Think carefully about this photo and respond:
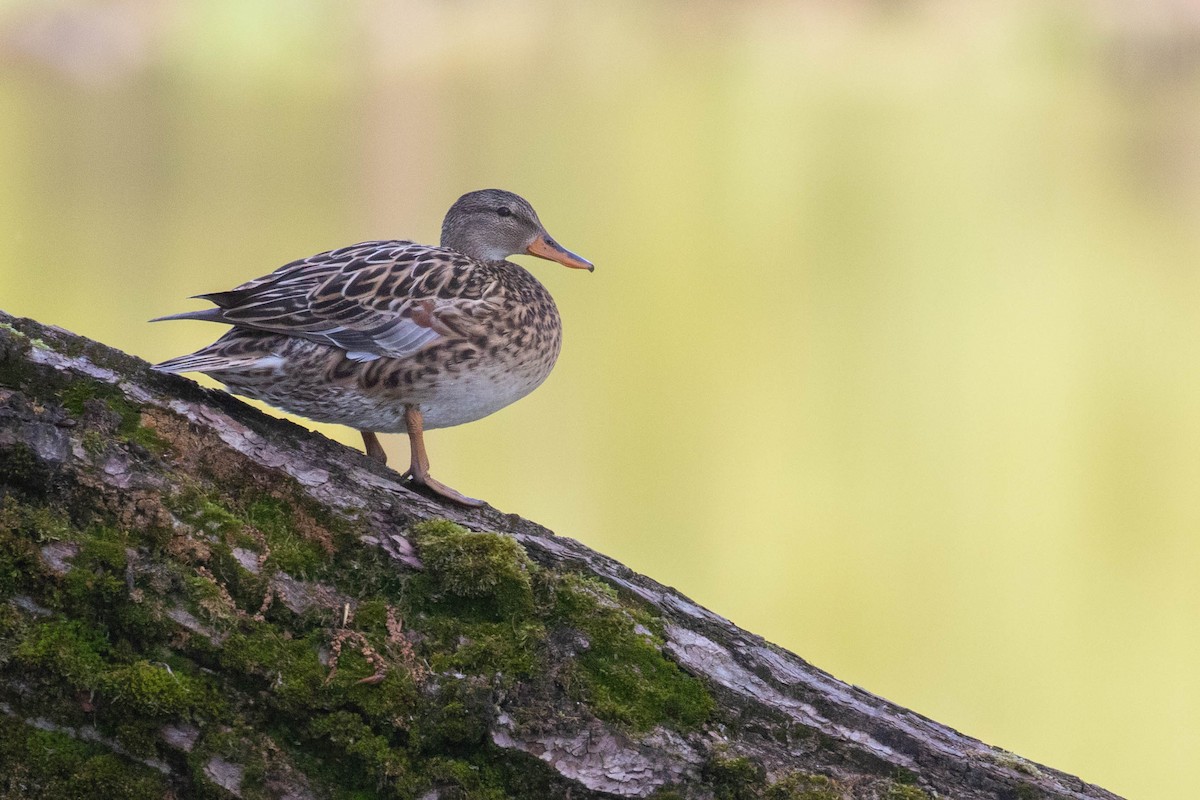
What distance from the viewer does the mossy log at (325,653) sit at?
1.99 metres

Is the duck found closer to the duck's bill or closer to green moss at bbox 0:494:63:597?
the duck's bill

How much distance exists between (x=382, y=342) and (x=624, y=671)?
124 centimetres

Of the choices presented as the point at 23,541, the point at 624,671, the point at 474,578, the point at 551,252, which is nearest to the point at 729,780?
the point at 624,671

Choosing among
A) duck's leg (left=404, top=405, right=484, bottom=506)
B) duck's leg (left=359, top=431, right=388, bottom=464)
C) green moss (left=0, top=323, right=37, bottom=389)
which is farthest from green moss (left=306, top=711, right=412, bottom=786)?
duck's leg (left=359, top=431, right=388, bottom=464)

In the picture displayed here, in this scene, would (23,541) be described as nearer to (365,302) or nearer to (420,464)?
(420,464)

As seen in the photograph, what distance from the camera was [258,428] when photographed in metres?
2.54

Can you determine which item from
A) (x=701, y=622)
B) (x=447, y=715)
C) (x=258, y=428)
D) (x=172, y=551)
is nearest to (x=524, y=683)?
(x=447, y=715)

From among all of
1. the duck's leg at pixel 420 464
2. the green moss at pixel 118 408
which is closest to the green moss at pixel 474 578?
the duck's leg at pixel 420 464

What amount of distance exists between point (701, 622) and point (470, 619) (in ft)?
1.77

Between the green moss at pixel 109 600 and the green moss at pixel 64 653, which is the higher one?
the green moss at pixel 109 600

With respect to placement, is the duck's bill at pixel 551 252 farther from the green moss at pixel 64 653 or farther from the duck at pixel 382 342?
the green moss at pixel 64 653

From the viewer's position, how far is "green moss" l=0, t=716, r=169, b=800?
1926 millimetres

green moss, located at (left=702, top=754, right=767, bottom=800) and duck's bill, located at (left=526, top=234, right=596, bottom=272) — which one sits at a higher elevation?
duck's bill, located at (left=526, top=234, right=596, bottom=272)

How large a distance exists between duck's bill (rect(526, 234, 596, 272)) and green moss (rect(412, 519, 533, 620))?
182cm
